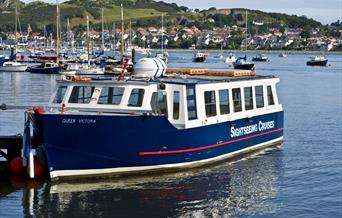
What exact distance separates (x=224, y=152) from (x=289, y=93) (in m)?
42.4

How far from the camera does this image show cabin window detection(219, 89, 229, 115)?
2902 cm

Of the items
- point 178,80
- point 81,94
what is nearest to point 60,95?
point 81,94

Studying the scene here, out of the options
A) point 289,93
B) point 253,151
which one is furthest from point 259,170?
point 289,93

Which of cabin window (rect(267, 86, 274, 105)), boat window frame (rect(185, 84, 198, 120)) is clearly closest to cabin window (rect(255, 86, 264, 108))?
cabin window (rect(267, 86, 274, 105))

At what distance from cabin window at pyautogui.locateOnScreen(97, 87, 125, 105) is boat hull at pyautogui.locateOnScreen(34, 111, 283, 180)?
5.09 feet

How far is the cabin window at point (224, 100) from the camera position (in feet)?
95.2

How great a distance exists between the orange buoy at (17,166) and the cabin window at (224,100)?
26.4ft

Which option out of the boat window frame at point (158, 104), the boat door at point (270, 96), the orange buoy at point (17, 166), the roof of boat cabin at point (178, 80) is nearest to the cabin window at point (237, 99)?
the roof of boat cabin at point (178, 80)

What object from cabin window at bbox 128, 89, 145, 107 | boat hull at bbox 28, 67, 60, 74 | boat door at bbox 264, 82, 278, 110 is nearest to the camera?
cabin window at bbox 128, 89, 145, 107

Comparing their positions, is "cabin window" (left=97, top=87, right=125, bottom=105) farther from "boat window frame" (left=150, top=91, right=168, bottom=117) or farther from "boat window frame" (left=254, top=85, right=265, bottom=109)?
"boat window frame" (left=254, top=85, right=265, bottom=109)

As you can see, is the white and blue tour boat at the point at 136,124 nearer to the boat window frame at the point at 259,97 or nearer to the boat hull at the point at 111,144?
the boat hull at the point at 111,144

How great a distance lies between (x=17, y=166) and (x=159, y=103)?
540 centimetres

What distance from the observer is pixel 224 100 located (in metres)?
29.4

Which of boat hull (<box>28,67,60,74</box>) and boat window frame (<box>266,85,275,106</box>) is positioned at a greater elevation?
boat window frame (<box>266,85,275,106</box>)
